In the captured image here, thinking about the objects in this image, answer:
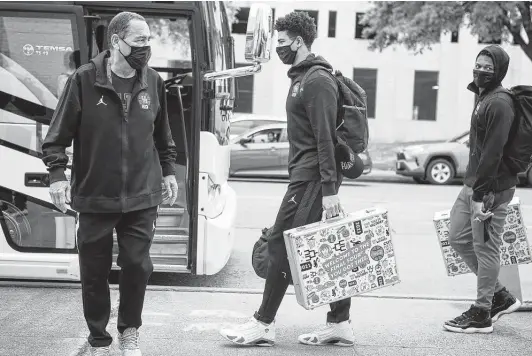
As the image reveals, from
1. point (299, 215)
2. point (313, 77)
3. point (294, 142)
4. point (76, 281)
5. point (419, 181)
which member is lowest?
point (419, 181)

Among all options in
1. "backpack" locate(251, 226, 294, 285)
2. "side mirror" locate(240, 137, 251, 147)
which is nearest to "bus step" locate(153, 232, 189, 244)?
"backpack" locate(251, 226, 294, 285)

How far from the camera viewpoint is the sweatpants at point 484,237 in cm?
567

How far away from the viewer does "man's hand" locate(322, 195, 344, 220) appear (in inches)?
196

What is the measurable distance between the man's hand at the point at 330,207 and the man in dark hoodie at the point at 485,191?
3.54ft

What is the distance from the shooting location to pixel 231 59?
806 cm

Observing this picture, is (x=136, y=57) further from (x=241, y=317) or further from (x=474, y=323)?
(x=474, y=323)

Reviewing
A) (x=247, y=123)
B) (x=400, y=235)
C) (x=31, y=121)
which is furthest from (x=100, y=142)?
(x=247, y=123)

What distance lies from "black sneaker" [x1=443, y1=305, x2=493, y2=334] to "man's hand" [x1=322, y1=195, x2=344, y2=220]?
1398 millimetres

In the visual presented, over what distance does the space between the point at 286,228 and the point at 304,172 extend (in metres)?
0.36

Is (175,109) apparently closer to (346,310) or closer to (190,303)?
(190,303)

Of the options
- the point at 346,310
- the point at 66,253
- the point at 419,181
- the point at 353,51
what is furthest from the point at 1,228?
the point at 353,51

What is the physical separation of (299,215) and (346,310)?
0.72m

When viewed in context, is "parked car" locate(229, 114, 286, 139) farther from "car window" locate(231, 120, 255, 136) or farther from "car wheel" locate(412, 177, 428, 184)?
"car wheel" locate(412, 177, 428, 184)

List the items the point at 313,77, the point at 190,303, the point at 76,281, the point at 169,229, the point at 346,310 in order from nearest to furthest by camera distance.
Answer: the point at 313,77 < the point at 346,310 < the point at 190,303 < the point at 76,281 < the point at 169,229
